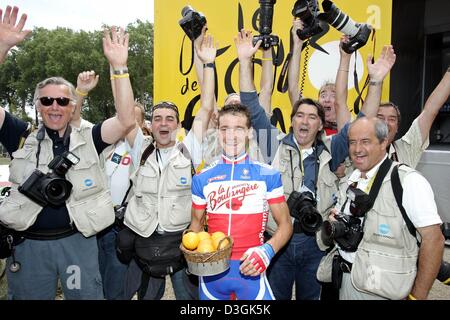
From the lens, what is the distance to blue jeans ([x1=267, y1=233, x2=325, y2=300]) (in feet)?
9.60

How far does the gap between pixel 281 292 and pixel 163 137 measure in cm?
156

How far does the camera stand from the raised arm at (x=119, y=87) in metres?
2.62

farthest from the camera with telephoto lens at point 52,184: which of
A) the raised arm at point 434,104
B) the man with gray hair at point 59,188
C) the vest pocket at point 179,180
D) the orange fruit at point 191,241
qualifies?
the raised arm at point 434,104

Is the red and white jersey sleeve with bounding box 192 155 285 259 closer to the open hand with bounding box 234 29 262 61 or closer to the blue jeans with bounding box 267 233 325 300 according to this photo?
the blue jeans with bounding box 267 233 325 300

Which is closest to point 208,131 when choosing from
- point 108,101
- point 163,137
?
point 163,137

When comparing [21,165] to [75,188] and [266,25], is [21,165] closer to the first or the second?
[75,188]

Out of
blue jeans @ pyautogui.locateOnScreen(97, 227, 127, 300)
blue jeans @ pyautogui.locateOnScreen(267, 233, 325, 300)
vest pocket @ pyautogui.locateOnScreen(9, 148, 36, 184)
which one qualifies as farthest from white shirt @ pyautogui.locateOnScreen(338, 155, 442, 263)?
vest pocket @ pyautogui.locateOnScreen(9, 148, 36, 184)

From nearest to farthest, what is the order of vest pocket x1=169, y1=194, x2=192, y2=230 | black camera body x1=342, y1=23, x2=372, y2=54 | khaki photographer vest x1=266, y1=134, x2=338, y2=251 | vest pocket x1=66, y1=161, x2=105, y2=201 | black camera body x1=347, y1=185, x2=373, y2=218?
1. black camera body x1=347, y1=185, x2=373, y2=218
2. vest pocket x1=66, y1=161, x2=105, y2=201
3. vest pocket x1=169, y1=194, x2=192, y2=230
4. khaki photographer vest x1=266, y1=134, x2=338, y2=251
5. black camera body x1=342, y1=23, x2=372, y2=54

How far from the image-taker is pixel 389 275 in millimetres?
2180

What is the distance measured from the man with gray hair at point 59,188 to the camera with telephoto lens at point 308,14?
149cm

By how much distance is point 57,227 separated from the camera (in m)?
2.71

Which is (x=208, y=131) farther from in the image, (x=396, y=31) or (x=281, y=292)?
(x=396, y=31)

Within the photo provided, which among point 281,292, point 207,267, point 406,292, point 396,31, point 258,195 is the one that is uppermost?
point 396,31

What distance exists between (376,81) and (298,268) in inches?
63.1
